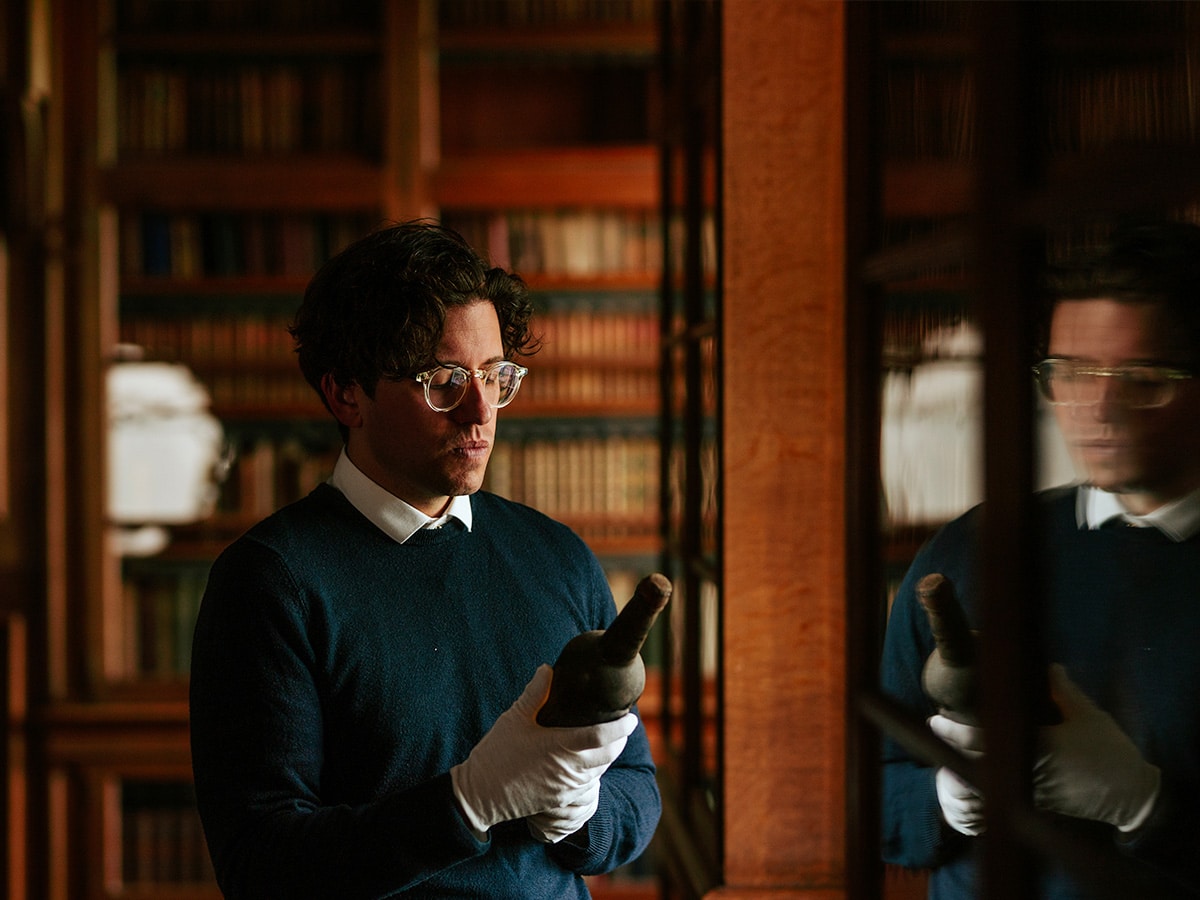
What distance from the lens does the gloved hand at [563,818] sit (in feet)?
3.97

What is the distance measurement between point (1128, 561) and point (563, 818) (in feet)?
2.30

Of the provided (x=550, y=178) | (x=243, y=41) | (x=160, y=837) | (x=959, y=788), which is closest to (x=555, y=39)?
(x=550, y=178)

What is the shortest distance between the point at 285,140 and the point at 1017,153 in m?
2.96

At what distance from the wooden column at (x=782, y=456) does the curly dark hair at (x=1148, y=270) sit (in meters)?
0.89

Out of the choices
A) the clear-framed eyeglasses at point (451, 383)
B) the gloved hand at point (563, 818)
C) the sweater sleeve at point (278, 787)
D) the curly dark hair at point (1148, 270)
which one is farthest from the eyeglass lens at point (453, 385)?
the curly dark hair at point (1148, 270)

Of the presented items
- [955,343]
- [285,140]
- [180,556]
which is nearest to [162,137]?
[285,140]

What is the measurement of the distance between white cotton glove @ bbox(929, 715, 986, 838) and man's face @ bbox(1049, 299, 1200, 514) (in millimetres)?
280

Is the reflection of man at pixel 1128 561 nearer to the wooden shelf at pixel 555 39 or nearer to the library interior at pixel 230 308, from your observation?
the library interior at pixel 230 308

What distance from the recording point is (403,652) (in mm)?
1218

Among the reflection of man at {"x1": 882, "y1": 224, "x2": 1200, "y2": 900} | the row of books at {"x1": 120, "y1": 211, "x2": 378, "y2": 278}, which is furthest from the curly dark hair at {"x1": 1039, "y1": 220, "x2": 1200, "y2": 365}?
the row of books at {"x1": 120, "y1": 211, "x2": 378, "y2": 278}

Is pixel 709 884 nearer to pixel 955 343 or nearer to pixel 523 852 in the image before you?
pixel 523 852

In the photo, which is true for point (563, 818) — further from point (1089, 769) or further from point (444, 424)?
point (1089, 769)

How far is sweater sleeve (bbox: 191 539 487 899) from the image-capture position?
1.10 m

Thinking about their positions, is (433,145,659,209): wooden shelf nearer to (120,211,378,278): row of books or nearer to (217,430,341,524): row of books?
(120,211,378,278): row of books
